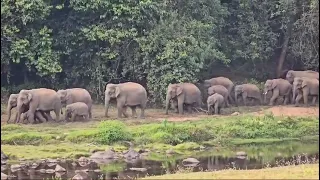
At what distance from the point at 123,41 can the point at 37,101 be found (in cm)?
739

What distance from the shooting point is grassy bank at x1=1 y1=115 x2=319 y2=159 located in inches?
908

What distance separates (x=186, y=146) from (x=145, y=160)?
2872 millimetres

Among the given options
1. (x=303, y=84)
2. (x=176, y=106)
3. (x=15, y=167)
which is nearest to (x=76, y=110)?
(x=176, y=106)

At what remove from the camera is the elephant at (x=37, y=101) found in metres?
27.7

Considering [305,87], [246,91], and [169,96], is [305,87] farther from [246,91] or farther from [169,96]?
[169,96]

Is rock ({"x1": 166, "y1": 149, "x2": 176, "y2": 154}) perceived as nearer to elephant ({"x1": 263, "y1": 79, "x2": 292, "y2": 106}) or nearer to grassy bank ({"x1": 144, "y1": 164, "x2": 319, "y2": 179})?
grassy bank ({"x1": 144, "y1": 164, "x2": 319, "y2": 179})

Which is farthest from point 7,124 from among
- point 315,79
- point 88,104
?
point 315,79

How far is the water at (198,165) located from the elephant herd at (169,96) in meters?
6.73

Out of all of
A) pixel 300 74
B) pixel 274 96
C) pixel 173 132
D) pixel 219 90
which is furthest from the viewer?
pixel 300 74

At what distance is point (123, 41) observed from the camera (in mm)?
34094

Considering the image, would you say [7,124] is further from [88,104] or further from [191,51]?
[191,51]

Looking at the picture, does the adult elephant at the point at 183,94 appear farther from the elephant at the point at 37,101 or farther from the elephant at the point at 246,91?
the elephant at the point at 37,101

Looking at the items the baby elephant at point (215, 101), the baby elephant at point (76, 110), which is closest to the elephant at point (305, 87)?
the baby elephant at point (215, 101)

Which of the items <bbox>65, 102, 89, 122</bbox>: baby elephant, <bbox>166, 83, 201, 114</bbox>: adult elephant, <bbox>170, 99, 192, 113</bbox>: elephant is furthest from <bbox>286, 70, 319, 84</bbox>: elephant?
<bbox>65, 102, 89, 122</bbox>: baby elephant
